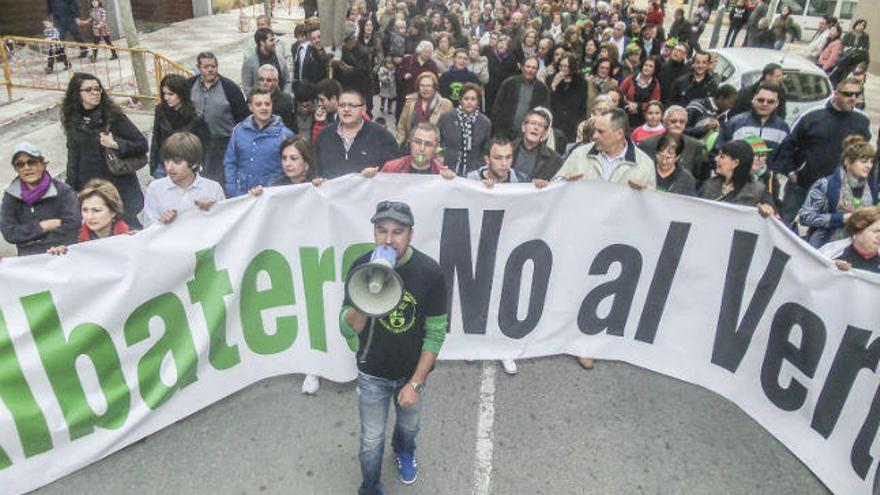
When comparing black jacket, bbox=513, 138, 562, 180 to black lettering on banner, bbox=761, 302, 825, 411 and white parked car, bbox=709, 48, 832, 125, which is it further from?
white parked car, bbox=709, 48, 832, 125

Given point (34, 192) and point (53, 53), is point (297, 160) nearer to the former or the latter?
point (34, 192)

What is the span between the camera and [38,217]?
169 inches

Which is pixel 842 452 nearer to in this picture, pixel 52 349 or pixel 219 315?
pixel 219 315

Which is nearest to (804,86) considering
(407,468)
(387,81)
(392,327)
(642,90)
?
(642,90)

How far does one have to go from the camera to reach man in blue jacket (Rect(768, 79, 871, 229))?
19.6 ft

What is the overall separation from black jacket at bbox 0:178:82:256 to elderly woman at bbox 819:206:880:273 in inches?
189

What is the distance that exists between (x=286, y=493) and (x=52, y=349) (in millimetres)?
1475

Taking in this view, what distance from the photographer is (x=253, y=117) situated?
530 cm

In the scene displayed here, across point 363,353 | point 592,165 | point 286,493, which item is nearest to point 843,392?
point 592,165

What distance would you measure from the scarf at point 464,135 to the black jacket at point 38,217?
10.6 feet

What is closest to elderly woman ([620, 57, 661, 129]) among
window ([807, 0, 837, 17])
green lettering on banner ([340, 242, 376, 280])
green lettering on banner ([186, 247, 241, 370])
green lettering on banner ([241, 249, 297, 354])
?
green lettering on banner ([340, 242, 376, 280])

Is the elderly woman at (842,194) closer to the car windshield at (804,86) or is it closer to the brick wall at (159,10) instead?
the car windshield at (804,86)

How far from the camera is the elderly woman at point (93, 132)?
16.7 ft

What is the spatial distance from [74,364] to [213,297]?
82cm
